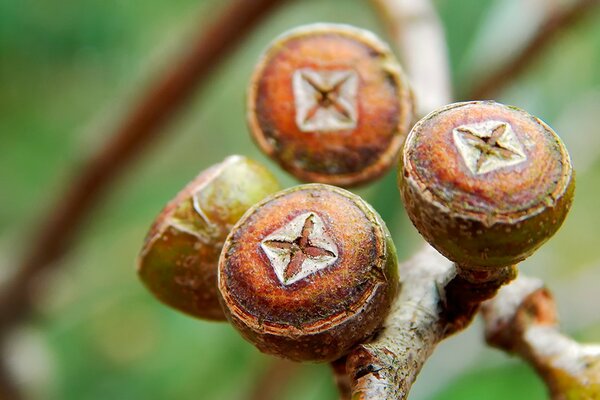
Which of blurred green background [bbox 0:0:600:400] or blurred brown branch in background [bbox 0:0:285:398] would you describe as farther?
blurred green background [bbox 0:0:600:400]

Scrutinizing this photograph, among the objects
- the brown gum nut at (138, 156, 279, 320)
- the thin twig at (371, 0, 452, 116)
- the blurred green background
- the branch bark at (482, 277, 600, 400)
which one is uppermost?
the brown gum nut at (138, 156, 279, 320)

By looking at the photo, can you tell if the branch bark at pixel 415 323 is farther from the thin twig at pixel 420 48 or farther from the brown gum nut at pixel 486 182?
the thin twig at pixel 420 48

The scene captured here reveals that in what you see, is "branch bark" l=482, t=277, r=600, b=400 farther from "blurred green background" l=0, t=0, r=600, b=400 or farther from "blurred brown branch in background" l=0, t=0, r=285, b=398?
"blurred brown branch in background" l=0, t=0, r=285, b=398

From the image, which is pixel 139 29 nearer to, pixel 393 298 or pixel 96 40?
pixel 96 40

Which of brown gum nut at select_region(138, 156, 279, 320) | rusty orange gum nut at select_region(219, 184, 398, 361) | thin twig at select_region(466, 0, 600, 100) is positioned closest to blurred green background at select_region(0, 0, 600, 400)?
thin twig at select_region(466, 0, 600, 100)

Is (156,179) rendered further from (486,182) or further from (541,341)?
(486,182)

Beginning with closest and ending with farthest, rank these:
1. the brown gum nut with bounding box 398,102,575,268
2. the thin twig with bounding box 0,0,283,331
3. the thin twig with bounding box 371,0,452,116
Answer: the brown gum nut with bounding box 398,102,575,268 → the thin twig with bounding box 371,0,452,116 → the thin twig with bounding box 0,0,283,331

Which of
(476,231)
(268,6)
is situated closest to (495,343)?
(476,231)

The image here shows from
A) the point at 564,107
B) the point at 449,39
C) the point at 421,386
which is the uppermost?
the point at 449,39
